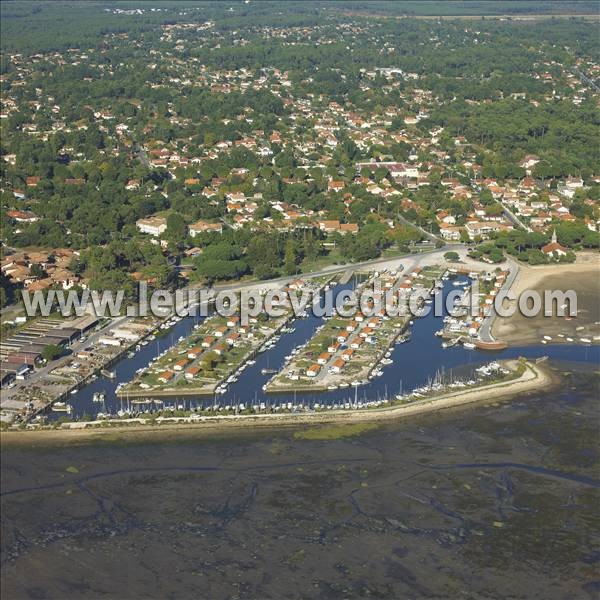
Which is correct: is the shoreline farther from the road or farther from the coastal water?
the road

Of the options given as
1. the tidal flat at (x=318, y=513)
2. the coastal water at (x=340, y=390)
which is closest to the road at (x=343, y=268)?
the coastal water at (x=340, y=390)

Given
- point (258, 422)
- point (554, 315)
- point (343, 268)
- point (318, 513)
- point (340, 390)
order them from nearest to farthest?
point (318, 513)
point (258, 422)
point (340, 390)
point (554, 315)
point (343, 268)

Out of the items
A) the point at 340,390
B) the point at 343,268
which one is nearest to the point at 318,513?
the point at 340,390

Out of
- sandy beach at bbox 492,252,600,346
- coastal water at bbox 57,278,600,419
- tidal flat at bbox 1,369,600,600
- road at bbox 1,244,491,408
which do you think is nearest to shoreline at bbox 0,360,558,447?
tidal flat at bbox 1,369,600,600

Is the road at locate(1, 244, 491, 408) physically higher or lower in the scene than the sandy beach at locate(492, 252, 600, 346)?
higher

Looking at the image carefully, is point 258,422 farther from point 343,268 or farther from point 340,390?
point 343,268

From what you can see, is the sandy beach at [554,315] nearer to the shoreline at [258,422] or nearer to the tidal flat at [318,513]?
the shoreline at [258,422]
